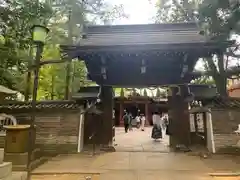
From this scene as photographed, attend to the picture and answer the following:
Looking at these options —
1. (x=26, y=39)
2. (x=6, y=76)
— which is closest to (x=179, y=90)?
(x=26, y=39)

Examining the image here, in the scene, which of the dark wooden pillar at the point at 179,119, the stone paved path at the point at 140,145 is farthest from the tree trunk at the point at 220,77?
the dark wooden pillar at the point at 179,119

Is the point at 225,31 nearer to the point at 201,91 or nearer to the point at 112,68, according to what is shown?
the point at 201,91

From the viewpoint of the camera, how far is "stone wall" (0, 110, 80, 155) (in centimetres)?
936

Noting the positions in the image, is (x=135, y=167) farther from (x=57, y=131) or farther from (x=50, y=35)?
(x=50, y=35)

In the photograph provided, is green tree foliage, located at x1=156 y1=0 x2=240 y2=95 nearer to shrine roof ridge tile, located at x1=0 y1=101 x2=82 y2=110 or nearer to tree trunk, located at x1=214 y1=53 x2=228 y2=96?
tree trunk, located at x1=214 y1=53 x2=228 y2=96

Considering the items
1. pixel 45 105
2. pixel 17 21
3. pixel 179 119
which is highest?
pixel 17 21

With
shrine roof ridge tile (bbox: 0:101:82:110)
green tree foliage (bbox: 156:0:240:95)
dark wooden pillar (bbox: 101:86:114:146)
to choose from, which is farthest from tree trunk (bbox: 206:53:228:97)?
shrine roof ridge tile (bbox: 0:101:82:110)

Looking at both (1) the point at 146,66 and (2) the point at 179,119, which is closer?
(1) the point at 146,66

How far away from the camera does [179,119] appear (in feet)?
32.5

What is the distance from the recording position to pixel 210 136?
9.17 metres

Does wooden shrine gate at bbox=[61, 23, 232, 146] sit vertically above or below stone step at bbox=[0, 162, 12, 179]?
above

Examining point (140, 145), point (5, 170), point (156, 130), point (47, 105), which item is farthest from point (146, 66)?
point (5, 170)

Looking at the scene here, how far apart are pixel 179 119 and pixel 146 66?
2.80 metres

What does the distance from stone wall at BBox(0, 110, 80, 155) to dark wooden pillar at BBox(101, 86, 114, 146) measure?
1166mm
